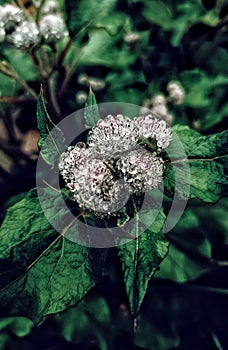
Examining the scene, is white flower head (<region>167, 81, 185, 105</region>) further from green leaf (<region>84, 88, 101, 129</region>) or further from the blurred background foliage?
green leaf (<region>84, 88, 101, 129</region>)

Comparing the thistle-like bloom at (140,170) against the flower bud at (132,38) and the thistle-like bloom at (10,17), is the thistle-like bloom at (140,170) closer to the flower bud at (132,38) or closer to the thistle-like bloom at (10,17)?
the thistle-like bloom at (10,17)

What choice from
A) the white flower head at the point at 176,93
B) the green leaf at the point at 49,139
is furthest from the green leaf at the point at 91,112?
the white flower head at the point at 176,93

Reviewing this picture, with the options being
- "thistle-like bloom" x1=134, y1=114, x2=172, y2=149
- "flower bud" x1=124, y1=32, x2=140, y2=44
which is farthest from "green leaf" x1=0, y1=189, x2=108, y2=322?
"flower bud" x1=124, y1=32, x2=140, y2=44

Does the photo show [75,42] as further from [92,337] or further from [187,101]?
[92,337]

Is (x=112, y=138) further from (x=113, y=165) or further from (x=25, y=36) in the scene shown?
(x=25, y=36)

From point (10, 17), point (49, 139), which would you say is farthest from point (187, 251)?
point (10, 17)
